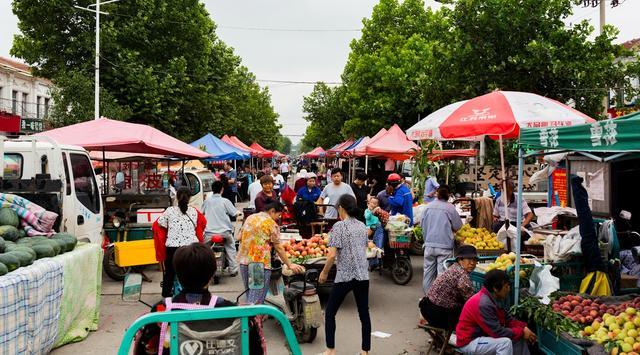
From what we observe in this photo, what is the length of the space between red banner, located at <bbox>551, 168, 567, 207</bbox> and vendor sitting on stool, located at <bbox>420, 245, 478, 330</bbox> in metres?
7.39

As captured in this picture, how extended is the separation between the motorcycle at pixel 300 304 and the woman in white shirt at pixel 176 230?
4.40 ft

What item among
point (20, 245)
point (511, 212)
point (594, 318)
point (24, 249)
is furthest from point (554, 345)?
point (20, 245)

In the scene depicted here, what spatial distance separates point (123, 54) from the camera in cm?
2547

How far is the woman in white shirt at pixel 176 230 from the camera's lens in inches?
306

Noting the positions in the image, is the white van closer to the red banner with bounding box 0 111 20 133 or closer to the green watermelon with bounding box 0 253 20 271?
the red banner with bounding box 0 111 20 133

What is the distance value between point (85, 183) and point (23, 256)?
3.73 m

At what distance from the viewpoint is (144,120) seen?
26141mm

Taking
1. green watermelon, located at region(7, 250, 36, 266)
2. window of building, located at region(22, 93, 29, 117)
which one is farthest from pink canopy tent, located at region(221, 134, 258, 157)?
green watermelon, located at region(7, 250, 36, 266)

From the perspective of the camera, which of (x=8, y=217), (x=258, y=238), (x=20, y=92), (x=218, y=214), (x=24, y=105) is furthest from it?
(x=24, y=105)

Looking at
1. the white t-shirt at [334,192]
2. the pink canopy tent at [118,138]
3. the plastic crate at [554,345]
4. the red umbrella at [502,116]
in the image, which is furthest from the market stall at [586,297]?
the pink canopy tent at [118,138]

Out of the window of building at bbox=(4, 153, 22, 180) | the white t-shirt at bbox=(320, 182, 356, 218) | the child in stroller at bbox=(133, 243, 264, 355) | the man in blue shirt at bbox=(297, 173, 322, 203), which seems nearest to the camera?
the child in stroller at bbox=(133, 243, 264, 355)

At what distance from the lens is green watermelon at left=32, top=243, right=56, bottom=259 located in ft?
21.1

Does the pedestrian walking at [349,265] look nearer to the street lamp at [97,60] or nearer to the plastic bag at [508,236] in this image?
the plastic bag at [508,236]

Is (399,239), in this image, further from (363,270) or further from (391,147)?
(391,147)
